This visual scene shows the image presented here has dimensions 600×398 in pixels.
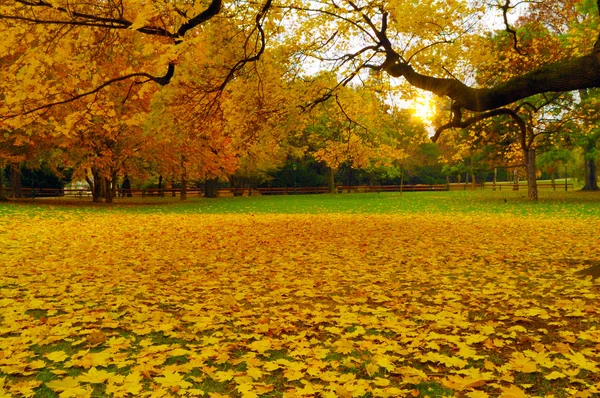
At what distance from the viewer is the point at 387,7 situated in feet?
38.0

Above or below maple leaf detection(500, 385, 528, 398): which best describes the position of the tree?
above

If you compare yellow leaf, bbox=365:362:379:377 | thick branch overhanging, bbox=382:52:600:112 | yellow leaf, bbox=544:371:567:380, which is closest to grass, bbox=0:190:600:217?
thick branch overhanging, bbox=382:52:600:112

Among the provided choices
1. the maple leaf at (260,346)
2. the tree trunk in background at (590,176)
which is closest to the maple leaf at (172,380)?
the maple leaf at (260,346)

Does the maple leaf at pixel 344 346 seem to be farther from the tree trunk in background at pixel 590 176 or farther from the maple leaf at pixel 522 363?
the tree trunk in background at pixel 590 176

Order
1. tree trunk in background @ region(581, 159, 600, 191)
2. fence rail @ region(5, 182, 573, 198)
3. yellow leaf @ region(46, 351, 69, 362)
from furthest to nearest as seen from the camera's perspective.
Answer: fence rail @ region(5, 182, 573, 198), tree trunk in background @ region(581, 159, 600, 191), yellow leaf @ region(46, 351, 69, 362)

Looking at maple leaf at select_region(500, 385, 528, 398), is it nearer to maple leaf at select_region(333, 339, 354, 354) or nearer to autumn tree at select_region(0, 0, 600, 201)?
maple leaf at select_region(333, 339, 354, 354)

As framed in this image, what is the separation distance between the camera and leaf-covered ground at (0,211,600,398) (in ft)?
12.1

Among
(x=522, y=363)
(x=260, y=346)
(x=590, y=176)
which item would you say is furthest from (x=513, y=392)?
(x=590, y=176)

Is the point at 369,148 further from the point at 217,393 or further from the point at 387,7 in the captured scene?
the point at 217,393

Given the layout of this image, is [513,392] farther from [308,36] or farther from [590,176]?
[590,176]

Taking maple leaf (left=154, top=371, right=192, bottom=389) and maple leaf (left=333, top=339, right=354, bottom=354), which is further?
maple leaf (left=333, top=339, right=354, bottom=354)

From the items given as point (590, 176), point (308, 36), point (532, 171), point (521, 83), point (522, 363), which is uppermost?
point (308, 36)

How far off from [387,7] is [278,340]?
962cm

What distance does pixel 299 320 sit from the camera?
546 centimetres
